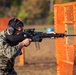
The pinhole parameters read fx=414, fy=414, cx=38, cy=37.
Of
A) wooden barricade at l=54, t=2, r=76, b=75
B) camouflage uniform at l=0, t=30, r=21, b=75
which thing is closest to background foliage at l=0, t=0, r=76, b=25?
wooden barricade at l=54, t=2, r=76, b=75

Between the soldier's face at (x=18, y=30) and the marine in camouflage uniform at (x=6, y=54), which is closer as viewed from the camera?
the marine in camouflage uniform at (x=6, y=54)

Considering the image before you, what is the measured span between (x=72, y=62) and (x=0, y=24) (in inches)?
1456

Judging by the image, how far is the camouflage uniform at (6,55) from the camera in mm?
7699

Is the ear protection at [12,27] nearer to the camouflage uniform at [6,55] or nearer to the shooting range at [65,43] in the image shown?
the camouflage uniform at [6,55]

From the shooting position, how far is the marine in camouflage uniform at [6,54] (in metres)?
7.70

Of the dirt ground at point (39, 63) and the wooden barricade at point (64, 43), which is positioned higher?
the wooden barricade at point (64, 43)

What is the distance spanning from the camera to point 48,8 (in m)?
76.9

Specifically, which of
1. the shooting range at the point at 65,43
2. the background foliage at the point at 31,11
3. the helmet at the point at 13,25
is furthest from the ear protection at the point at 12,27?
the background foliage at the point at 31,11

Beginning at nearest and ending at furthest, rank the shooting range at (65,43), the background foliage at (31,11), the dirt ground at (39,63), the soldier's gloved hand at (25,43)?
the soldier's gloved hand at (25,43), the shooting range at (65,43), the dirt ground at (39,63), the background foliage at (31,11)

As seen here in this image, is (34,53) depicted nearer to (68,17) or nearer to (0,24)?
(68,17)

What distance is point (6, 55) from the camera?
7793 millimetres

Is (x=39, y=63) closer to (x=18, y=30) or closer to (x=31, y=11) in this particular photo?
(x=18, y=30)

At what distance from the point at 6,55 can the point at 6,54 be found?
0.03 meters

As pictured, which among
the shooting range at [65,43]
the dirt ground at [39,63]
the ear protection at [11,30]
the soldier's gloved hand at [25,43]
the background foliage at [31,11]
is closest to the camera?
the soldier's gloved hand at [25,43]
